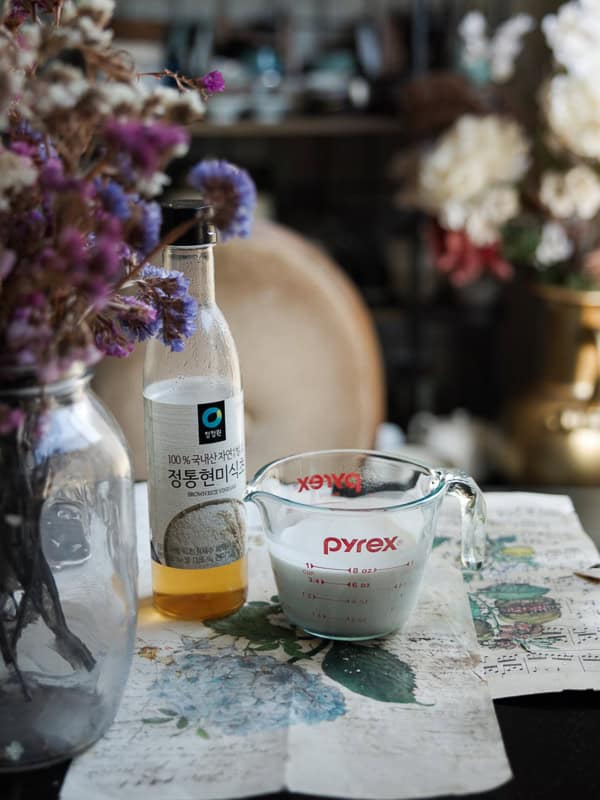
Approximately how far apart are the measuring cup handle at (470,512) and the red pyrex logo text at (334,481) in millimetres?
83

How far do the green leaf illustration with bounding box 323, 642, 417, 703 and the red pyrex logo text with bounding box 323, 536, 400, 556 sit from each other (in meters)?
0.07

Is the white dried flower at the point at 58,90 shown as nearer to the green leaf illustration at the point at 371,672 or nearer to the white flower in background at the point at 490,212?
the green leaf illustration at the point at 371,672

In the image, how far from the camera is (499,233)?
171 cm

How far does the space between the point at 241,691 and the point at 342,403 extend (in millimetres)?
873

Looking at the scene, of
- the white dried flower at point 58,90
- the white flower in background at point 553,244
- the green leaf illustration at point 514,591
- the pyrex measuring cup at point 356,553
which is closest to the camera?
the white dried flower at point 58,90

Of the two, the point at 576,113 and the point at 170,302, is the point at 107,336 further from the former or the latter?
the point at 576,113

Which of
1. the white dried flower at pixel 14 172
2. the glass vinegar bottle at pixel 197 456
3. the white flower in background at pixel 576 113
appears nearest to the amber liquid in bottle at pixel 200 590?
the glass vinegar bottle at pixel 197 456

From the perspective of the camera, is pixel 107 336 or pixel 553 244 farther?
pixel 553 244

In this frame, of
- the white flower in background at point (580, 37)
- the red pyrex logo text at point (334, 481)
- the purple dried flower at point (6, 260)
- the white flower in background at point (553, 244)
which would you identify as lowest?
the red pyrex logo text at point (334, 481)

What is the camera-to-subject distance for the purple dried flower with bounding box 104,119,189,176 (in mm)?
474

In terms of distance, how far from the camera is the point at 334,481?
0.79 metres

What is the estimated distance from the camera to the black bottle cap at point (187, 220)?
0.65 metres

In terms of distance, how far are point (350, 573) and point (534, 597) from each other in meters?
0.19

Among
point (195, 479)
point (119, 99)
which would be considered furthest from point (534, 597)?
point (119, 99)
